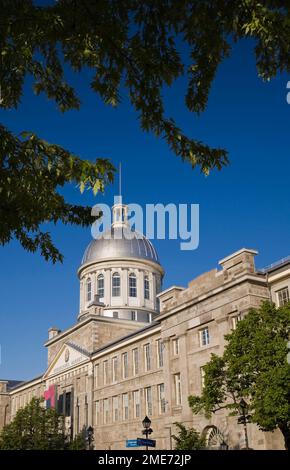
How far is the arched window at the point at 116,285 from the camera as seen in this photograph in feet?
211

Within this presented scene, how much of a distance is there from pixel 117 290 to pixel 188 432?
109 feet

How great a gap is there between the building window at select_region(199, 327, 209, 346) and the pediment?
2178 centimetres

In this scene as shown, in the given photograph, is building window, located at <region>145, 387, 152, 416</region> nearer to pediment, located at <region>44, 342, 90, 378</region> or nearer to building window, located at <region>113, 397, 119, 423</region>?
building window, located at <region>113, 397, 119, 423</region>

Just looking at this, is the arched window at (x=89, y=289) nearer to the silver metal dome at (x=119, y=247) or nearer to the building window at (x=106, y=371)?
the silver metal dome at (x=119, y=247)

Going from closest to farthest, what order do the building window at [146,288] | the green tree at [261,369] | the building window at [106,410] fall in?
the green tree at [261,369]
the building window at [106,410]
the building window at [146,288]

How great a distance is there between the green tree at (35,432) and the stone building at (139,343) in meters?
3.61

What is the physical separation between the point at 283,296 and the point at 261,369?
9.46 metres

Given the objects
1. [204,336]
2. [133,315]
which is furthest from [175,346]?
[133,315]

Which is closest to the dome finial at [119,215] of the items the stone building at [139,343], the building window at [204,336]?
the stone building at [139,343]

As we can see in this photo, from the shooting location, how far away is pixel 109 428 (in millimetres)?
46438

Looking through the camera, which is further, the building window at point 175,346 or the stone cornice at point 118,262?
the stone cornice at point 118,262

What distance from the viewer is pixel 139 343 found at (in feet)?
148
